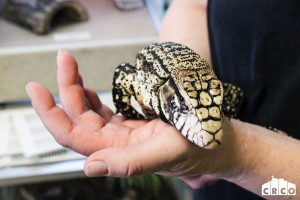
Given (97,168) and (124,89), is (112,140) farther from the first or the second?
(124,89)

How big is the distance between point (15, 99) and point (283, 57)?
1.12 meters

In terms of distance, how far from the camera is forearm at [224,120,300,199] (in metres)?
0.75

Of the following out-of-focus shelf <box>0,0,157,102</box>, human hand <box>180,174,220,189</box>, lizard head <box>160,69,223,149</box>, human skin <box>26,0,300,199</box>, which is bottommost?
human hand <box>180,174,220,189</box>

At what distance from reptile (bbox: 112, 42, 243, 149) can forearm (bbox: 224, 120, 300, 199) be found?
0.07 m

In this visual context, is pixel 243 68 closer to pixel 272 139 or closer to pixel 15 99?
pixel 272 139

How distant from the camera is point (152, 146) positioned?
0.68 meters

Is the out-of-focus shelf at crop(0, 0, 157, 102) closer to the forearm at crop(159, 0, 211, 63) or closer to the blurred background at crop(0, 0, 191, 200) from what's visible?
the blurred background at crop(0, 0, 191, 200)

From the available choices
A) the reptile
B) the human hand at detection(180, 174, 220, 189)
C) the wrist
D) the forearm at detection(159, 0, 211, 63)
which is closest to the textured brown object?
the forearm at detection(159, 0, 211, 63)

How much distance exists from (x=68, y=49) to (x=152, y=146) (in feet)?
3.21

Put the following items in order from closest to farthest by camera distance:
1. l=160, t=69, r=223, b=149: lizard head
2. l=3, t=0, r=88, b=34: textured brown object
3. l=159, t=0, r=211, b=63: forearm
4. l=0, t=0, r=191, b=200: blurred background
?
l=160, t=69, r=223, b=149: lizard head, l=159, t=0, r=211, b=63: forearm, l=0, t=0, r=191, b=200: blurred background, l=3, t=0, r=88, b=34: textured brown object

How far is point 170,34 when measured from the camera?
3.54 feet

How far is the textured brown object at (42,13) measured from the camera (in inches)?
65.3

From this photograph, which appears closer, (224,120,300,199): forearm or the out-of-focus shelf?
(224,120,300,199): forearm

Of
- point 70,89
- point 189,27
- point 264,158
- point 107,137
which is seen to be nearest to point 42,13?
point 189,27
